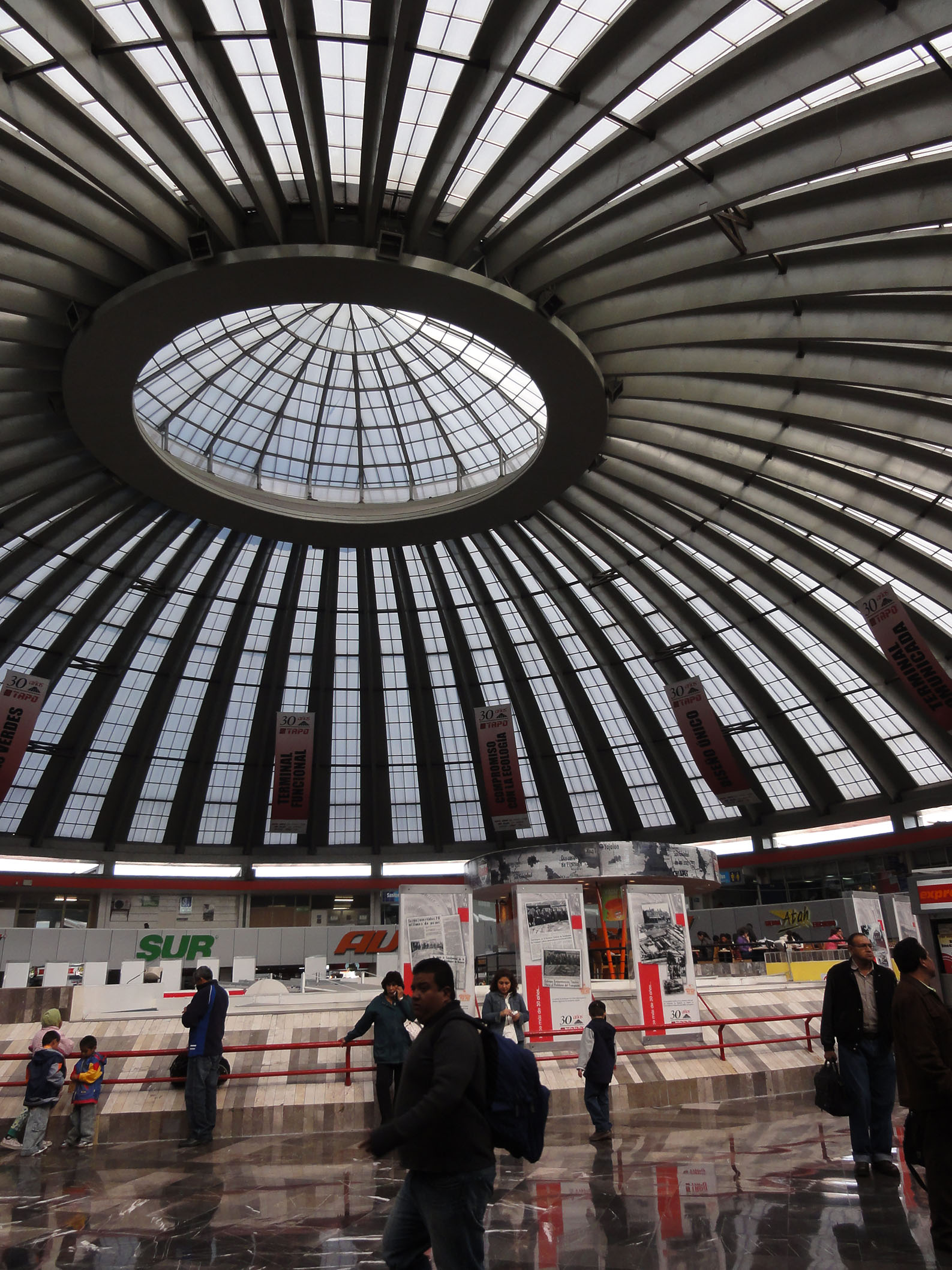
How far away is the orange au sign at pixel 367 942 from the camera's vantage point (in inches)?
1625

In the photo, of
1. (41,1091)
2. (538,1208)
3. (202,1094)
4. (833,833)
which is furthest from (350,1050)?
(833,833)

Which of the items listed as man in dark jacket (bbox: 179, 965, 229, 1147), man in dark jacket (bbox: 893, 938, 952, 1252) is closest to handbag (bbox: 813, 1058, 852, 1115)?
man in dark jacket (bbox: 893, 938, 952, 1252)

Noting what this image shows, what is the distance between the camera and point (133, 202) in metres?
17.0

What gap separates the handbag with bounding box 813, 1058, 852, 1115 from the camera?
9.16 meters

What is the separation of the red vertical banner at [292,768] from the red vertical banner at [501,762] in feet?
24.2

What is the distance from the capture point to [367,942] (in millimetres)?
42344

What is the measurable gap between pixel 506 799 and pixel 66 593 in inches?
794

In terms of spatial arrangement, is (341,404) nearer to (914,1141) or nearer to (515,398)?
(515,398)

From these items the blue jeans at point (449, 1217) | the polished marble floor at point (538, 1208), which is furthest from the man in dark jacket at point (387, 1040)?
the blue jeans at point (449, 1217)

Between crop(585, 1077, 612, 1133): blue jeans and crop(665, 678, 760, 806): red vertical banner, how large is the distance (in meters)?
24.4

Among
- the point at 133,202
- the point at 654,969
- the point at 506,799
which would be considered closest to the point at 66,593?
the point at 506,799

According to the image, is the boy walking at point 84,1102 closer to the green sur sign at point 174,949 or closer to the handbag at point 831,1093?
the handbag at point 831,1093

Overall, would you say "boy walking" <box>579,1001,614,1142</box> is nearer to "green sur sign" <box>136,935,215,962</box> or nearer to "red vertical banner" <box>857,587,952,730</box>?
"red vertical banner" <box>857,587,952,730</box>

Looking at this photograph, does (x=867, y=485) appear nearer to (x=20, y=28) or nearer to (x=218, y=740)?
(x=20, y=28)
